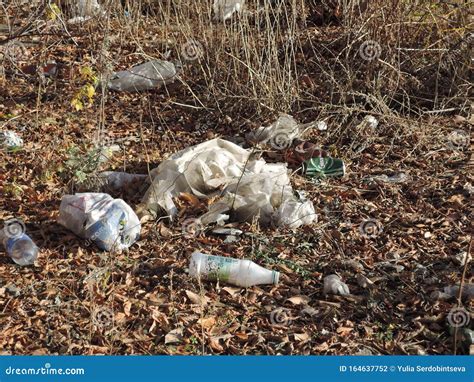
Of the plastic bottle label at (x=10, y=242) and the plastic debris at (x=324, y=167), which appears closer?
the plastic bottle label at (x=10, y=242)

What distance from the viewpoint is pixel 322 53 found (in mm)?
5395

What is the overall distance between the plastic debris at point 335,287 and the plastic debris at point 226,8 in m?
2.27

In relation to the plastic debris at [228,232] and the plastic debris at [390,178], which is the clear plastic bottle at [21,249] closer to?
the plastic debris at [228,232]

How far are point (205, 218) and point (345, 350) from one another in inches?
43.0

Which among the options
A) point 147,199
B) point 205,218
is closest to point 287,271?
point 205,218

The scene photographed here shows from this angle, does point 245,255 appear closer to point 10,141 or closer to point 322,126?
point 322,126

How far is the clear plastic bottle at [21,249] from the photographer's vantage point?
3404 mm

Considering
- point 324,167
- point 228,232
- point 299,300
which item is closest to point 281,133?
point 324,167

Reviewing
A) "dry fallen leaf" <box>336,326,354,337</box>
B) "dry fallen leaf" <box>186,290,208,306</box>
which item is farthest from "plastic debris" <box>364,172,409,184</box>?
"dry fallen leaf" <box>186,290,208,306</box>

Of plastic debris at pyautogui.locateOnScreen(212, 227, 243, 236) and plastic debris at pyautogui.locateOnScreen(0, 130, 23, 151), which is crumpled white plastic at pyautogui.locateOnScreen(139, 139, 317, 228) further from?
plastic debris at pyautogui.locateOnScreen(0, 130, 23, 151)

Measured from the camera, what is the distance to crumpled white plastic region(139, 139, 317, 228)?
147 inches

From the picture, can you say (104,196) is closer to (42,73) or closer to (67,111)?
(67,111)

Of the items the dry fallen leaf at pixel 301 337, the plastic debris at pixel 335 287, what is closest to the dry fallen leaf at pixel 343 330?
the dry fallen leaf at pixel 301 337

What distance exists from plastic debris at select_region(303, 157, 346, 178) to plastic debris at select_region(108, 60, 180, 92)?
1.47 metres
